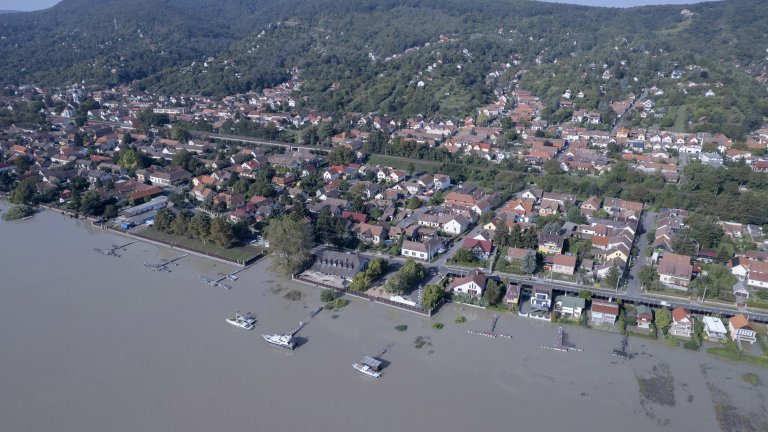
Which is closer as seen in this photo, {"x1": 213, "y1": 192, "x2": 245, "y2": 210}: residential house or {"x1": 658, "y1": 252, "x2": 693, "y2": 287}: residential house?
{"x1": 658, "y1": 252, "x2": 693, "y2": 287}: residential house

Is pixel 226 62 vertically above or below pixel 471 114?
above

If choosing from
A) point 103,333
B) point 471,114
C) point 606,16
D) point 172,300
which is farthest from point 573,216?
point 606,16

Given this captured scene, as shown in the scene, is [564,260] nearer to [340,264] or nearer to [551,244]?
[551,244]

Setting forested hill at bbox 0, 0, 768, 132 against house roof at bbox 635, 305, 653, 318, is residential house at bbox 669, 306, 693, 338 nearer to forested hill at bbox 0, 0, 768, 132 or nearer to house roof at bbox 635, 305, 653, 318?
house roof at bbox 635, 305, 653, 318

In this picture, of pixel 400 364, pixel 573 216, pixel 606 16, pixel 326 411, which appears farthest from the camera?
pixel 606 16

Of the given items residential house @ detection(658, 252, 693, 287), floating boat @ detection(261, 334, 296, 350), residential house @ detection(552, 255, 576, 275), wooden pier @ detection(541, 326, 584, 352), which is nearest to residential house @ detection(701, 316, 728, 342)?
residential house @ detection(658, 252, 693, 287)

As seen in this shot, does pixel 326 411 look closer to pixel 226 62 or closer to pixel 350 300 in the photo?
pixel 350 300

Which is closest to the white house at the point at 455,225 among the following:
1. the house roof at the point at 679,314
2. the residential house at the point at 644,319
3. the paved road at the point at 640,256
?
the paved road at the point at 640,256
